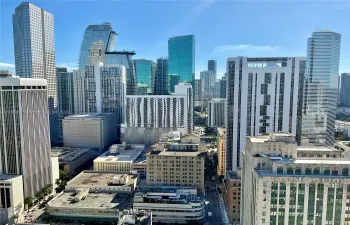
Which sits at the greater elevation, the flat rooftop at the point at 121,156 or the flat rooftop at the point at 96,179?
the flat rooftop at the point at 121,156

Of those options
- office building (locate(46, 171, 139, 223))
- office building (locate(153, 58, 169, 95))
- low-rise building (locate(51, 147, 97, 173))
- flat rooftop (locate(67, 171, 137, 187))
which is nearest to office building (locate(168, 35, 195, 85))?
office building (locate(153, 58, 169, 95))

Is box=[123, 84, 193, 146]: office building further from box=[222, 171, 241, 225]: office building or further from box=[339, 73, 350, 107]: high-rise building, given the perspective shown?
box=[339, 73, 350, 107]: high-rise building

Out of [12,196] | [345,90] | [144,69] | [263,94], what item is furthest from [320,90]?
[144,69]

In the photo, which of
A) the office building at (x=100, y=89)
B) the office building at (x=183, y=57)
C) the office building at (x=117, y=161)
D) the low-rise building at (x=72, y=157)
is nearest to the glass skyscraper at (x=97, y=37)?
the office building at (x=100, y=89)

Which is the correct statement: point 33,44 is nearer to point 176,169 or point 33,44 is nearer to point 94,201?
point 94,201

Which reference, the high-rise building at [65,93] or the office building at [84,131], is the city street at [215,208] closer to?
the office building at [84,131]
